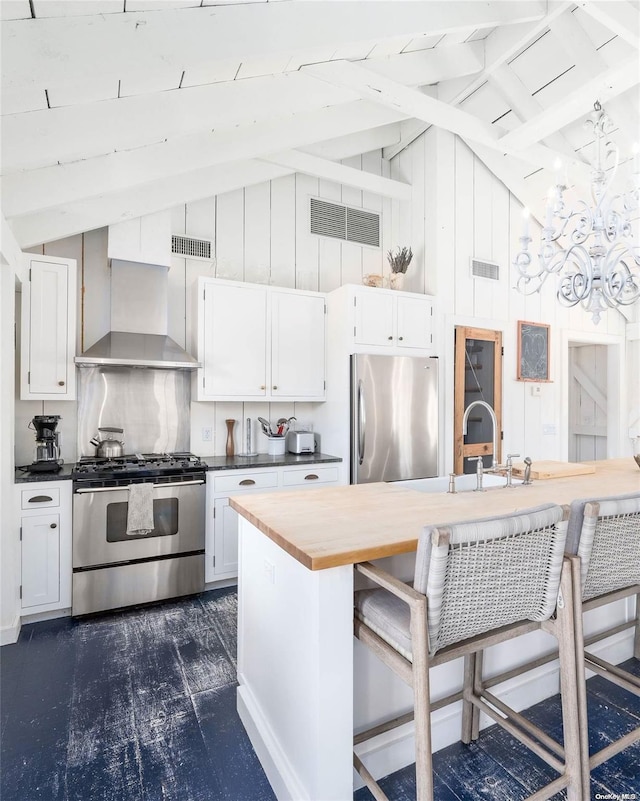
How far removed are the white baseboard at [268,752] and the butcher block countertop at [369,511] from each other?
0.81 m

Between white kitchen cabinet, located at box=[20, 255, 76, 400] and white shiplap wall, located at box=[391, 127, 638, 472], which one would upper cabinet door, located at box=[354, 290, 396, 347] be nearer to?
white shiplap wall, located at box=[391, 127, 638, 472]

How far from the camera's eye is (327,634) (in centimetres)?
134

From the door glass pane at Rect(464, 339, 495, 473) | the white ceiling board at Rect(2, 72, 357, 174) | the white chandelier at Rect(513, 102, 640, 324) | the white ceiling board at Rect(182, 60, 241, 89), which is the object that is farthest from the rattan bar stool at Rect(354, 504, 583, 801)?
the door glass pane at Rect(464, 339, 495, 473)

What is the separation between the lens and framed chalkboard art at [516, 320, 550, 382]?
4668mm

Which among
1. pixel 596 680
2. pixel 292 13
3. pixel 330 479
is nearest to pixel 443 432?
pixel 330 479

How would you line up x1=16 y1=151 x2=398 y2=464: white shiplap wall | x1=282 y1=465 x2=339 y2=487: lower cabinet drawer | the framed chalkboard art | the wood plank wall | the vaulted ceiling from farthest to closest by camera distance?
the framed chalkboard art < the wood plank wall < x1=282 y1=465 x2=339 y2=487: lower cabinet drawer < x1=16 y1=151 x2=398 y2=464: white shiplap wall < the vaulted ceiling

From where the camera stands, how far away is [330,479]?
368 cm

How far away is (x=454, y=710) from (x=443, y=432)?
2621 millimetres

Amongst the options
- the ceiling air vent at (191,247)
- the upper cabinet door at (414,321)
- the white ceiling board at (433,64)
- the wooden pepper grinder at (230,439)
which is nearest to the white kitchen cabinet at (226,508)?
the wooden pepper grinder at (230,439)

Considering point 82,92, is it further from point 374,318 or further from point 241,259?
point 374,318

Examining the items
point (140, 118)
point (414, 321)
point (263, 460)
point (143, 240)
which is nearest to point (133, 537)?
point (263, 460)

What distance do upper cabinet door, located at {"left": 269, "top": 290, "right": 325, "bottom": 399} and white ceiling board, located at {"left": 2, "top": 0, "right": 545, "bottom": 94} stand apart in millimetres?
1968

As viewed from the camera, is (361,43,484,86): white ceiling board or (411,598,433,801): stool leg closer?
(411,598,433,801): stool leg

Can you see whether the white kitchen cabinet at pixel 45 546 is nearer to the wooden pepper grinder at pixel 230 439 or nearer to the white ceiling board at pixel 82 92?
the wooden pepper grinder at pixel 230 439
